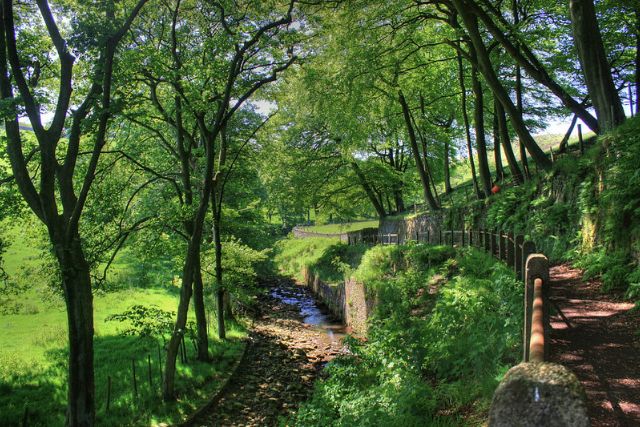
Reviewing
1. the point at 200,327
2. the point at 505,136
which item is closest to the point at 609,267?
the point at 505,136

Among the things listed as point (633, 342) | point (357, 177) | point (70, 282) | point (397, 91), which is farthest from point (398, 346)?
point (357, 177)

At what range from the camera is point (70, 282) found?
901 centimetres

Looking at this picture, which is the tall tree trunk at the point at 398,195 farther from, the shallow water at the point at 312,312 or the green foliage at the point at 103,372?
the green foliage at the point at 103,372

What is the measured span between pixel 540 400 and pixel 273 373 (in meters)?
14.8

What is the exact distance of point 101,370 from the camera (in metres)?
13.9

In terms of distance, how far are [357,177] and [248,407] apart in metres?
22.8

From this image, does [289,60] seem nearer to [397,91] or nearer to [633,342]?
[397,91]

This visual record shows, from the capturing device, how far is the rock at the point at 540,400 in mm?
1646

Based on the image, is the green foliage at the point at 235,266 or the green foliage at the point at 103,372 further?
the green foliage at the point at 235,266

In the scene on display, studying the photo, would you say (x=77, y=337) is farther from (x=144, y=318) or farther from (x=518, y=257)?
(x=518, y=257)

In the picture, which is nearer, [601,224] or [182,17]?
[601,224]

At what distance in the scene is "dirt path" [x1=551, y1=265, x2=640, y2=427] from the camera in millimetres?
4332

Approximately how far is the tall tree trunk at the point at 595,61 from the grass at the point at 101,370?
13.3 meters

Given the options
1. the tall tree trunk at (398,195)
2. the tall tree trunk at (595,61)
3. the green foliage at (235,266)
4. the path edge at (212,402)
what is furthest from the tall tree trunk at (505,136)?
the tall tree trunk at (398,195)
